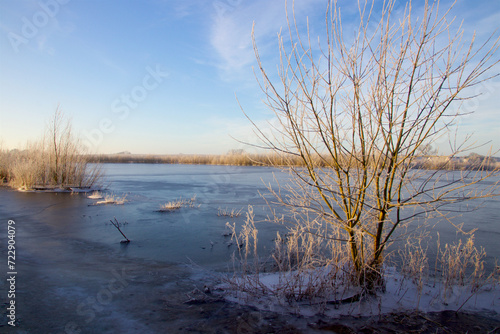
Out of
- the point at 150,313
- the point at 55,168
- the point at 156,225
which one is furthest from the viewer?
the point at 55,168

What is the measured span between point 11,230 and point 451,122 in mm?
7658

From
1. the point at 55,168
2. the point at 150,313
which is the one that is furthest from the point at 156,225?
the point at 55,168

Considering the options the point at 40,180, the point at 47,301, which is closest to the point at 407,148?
the point at 47,301

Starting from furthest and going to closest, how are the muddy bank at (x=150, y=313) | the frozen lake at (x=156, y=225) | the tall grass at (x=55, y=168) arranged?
1. the tall grass at (x=55, y=168)
2. the frozen lake at (x=156, y=225)
3. the muddy bank at (x=150, y=313)

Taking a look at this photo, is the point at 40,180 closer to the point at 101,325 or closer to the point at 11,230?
the point at 11,230

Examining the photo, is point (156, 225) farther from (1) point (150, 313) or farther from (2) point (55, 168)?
(2) point (55, 168)

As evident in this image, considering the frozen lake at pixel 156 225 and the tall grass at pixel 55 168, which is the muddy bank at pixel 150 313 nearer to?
the frozen lake at pixel 156 225

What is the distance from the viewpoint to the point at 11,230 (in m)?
6.18

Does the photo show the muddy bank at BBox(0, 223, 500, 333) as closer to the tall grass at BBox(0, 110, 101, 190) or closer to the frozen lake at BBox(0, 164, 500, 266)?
the frozen lake at BBox(0, 164, 500, 266)

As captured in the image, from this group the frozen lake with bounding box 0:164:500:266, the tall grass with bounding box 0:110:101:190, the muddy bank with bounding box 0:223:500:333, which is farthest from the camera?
the tall grass with bounding box 0:110:101:190

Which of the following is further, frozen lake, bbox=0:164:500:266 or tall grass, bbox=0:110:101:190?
tall grass, bbox=0:110:101:190

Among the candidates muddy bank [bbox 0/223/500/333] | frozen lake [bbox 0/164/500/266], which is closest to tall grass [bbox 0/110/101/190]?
frozen lake [bbox 0/164/500/266]

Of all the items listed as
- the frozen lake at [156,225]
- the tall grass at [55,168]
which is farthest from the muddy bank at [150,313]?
the tall grass at [55,168]

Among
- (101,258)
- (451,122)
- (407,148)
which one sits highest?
(451,122)
